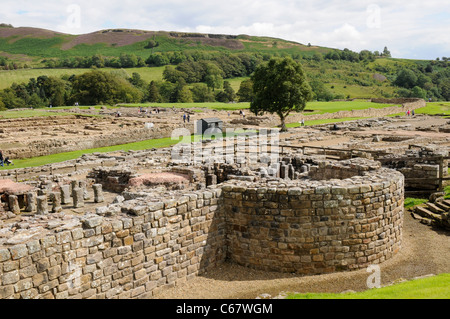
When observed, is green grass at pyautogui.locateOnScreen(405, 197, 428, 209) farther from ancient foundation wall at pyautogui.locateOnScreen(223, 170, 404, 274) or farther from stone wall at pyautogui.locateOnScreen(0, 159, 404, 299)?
ancient foundation wall at pyautogui.locateOnScreen(223, 170, 404, 274)

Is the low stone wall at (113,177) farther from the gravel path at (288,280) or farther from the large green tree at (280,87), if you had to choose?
the large green tree at (280,87)

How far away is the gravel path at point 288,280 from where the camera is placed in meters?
10.3

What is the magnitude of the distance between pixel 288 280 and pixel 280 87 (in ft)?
123

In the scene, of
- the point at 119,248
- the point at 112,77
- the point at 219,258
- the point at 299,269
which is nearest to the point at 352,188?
the point at 299,269

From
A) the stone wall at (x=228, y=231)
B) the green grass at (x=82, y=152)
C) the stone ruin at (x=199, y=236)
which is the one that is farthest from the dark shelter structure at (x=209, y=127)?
the stone wall at (x=228, y=231)

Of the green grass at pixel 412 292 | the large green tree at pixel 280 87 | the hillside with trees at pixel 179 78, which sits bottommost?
the green grass at pixel 412 292

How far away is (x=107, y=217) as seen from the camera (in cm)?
970

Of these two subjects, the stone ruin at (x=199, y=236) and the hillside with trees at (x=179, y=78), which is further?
the hillside with trees at (x=179, y=78)

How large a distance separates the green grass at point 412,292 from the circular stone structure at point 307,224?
1718mm

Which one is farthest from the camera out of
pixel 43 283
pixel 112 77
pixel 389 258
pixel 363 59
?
pixel 363 59

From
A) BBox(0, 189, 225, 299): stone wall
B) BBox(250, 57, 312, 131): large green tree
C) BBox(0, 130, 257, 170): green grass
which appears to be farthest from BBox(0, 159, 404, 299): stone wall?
BBox(250, 57, 312, 131): large green tree

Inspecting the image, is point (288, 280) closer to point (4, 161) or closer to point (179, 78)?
point (4, 161)
